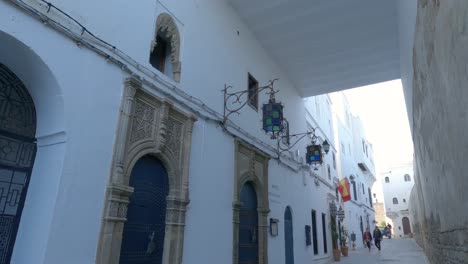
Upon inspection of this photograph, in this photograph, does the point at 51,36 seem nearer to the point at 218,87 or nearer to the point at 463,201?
the point at 218,87

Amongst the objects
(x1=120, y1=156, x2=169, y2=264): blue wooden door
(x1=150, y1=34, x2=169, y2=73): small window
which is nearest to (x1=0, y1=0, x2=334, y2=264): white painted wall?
(x1=150, y1=34, x2=169, y2=73): small window

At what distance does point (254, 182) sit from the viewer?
7406 mm

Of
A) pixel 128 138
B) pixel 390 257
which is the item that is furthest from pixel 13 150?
pixel 390 257

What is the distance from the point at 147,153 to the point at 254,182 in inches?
137

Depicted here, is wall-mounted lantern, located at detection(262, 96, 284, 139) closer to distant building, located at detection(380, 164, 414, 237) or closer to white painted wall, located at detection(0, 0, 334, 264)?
white painted wall, located at detection(0, 0, 334, 264)

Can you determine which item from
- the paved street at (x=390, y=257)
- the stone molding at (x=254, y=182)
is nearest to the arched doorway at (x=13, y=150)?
the stone molding at (x=254, y=182)

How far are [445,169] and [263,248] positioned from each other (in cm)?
459

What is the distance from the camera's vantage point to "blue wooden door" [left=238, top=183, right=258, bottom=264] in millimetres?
6631

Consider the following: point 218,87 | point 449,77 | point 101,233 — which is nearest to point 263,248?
point 218,87

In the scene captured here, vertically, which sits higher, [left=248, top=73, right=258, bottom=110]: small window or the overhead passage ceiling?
the overhead passage ceiling

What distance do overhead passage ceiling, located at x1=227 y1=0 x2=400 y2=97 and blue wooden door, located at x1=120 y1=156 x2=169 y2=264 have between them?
4.84 meters

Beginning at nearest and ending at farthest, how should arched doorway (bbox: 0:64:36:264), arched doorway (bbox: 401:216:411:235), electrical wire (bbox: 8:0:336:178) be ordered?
arched doorway (bbox: 0:64:36:264)
electrical wire (bbox: 8:0:336:178)
arched doorway (bbox: 401:216:411:235)

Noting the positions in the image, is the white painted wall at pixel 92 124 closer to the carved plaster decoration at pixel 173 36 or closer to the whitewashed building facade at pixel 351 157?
the carved plaster decoration at pixel 173 36

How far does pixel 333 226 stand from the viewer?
45.3ft
